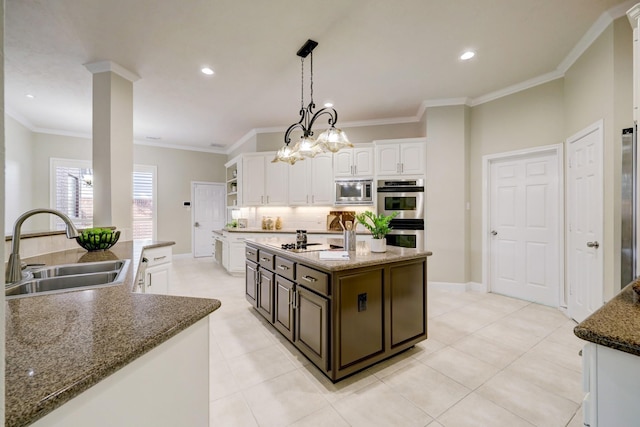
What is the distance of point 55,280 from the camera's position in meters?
1.54

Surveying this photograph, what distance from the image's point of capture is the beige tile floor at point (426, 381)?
5.26 ft

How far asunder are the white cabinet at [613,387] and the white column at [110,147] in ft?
13.0

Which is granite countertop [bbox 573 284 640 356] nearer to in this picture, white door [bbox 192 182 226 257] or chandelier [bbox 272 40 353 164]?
chandelier [bbox 272 40 353 164]

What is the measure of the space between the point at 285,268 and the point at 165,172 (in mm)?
5745

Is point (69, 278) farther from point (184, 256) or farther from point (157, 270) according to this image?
point (184, 256)

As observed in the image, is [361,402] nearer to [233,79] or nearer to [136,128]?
[233,79]

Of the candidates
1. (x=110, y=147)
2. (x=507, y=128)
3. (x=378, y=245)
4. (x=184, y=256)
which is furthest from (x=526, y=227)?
(x=184, y=256)

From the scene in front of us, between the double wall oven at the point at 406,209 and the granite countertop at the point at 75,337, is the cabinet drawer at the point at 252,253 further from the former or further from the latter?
the double wall oven at the point at 406,209

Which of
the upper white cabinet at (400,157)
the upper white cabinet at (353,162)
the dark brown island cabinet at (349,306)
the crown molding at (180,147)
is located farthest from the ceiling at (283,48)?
the dark brown island cabinet at (349,306)

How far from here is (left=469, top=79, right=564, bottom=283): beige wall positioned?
A: 3.31 meters

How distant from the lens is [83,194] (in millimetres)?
5746

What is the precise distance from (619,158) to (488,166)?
1.63 m

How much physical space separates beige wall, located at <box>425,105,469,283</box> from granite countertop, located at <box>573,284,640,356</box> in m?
3.14

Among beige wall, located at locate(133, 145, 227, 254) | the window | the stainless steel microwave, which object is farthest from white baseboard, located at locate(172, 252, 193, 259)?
the stainless steel microwave
